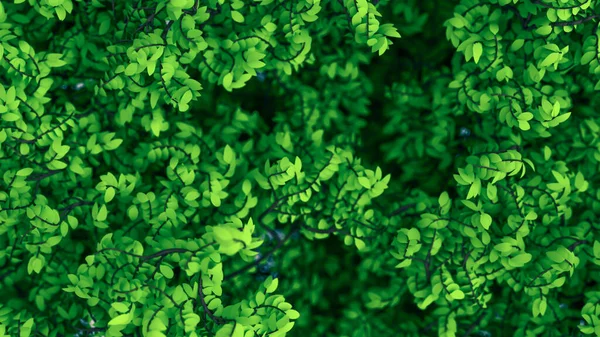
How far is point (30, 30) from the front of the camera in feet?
6.77

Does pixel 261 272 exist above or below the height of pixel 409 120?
below

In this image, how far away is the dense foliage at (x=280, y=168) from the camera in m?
1.84

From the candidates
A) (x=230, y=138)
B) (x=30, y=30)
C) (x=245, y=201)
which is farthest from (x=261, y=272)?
(x=30, y=30)

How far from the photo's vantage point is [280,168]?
6.26 feet

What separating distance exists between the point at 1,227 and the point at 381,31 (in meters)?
1.51

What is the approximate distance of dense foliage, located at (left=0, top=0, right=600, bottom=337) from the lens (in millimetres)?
1837

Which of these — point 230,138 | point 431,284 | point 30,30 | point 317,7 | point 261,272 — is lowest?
point 261,272

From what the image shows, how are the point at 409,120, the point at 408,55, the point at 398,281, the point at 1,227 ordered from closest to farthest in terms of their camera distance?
1. the point at 1,227
2. the point at 398,281
3. the point at 409,120
4. the point at 408,55

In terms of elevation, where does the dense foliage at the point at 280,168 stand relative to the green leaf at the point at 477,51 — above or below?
below

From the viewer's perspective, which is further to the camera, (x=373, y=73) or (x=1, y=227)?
(x=373, y=73)

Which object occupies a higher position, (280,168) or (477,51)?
(477,51)

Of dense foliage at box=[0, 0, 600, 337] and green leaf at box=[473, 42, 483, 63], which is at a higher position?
green leaf at box=[473, 42, 483, 63]

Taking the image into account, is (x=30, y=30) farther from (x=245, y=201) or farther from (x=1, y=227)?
(x=245, y=201)

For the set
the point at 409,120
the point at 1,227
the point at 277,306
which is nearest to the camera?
the point at 277,306
